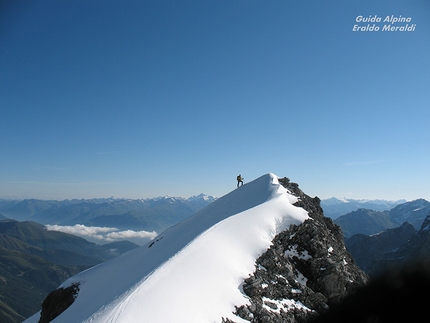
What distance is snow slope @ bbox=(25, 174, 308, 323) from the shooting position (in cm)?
1725

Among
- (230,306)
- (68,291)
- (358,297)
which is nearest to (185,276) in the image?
(230,306)

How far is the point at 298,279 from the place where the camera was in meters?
25.9

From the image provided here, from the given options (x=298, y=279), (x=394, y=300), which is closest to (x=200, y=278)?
(x=298, y=279)

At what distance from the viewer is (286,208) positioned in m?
33.8

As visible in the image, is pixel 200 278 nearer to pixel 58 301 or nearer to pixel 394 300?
pixel 394 300

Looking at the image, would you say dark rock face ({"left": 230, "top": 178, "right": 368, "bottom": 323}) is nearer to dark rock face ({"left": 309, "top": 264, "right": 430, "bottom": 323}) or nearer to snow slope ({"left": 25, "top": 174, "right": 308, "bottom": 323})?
snow slope ({"left": 25, "top": 174, "right": 308, "bottom": 323})

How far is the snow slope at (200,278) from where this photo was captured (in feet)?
56.6

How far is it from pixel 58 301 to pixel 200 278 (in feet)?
92.3

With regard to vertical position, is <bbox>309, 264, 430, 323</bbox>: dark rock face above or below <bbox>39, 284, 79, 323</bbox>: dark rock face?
above

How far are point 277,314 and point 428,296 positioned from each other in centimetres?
1200

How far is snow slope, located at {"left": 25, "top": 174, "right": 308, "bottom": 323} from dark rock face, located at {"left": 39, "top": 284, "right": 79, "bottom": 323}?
4.94 ft

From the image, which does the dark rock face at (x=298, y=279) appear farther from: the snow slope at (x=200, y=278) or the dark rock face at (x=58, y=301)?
the dark rock face at (x=58, y=301)

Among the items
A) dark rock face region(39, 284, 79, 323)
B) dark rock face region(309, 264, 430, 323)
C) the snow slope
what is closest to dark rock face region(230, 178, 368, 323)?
the snow slope

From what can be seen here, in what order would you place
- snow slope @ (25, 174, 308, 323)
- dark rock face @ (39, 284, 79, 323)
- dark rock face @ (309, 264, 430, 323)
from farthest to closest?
dark rock face @ (39, 284, 79, 323) < snow slope @ (25, 174, 308, 323) < dark rock face @ (309, 264, 430, 323)
